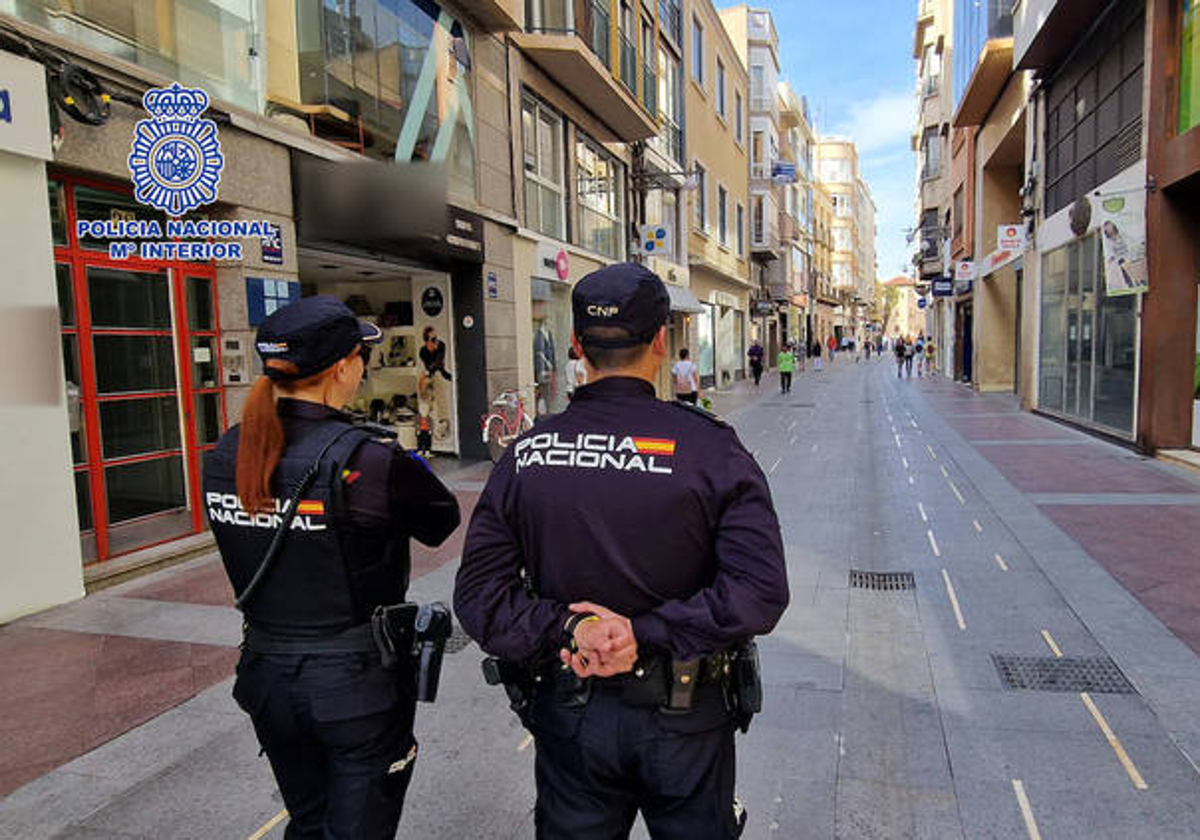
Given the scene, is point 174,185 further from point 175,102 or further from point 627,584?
point 627,584

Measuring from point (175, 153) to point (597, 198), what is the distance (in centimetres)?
1198

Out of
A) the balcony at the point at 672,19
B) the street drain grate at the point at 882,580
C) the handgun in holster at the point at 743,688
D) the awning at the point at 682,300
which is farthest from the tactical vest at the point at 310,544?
the balcony at the point at 672,19

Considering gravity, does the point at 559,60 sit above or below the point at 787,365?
above

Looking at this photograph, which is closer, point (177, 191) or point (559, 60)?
point (177, 191)

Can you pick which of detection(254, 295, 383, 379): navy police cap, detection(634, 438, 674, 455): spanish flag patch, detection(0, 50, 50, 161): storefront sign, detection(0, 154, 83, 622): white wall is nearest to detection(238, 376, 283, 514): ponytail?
detection(254, 295, 383, 379): navy police cap

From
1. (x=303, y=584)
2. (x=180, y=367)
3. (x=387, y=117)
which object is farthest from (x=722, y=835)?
(x=387, y=117)

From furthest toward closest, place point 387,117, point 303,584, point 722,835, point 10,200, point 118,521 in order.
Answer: point 387,117
point 118,521
point 10,200
point 303,584
point 722,835

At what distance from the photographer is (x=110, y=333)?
21.7 ft

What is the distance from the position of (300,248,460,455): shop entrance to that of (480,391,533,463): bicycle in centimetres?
65

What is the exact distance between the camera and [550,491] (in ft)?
6.10

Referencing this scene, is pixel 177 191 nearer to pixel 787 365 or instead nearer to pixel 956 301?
pixel 787 365

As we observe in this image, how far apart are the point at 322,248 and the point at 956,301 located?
29.7 metres

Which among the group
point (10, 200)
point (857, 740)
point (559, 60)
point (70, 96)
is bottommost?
point (857, 740)

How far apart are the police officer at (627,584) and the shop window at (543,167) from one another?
41.2 ft
